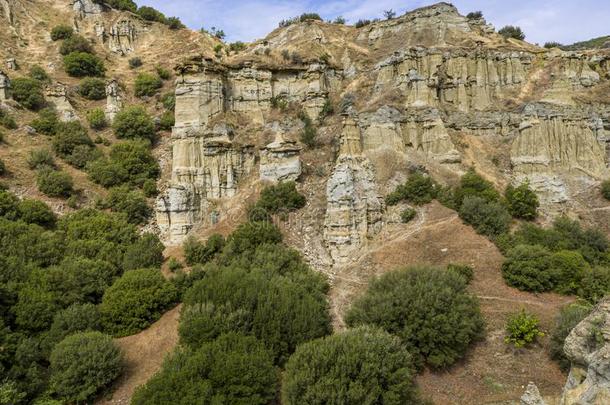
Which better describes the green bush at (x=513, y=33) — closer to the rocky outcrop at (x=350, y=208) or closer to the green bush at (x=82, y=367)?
the rocky outcrop at (x=350, y=208)

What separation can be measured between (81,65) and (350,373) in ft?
159

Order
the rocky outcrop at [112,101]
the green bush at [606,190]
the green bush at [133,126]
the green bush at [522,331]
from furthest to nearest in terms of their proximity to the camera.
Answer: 1. the rocky outcrop at [112,101]
2. the green bush at [133,126]
3. the green bush at [606,190]
4. the green bush at [522,331]

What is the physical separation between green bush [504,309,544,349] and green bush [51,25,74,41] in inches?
2297

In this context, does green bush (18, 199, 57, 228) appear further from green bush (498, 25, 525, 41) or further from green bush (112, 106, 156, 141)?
green bush (498, 25, 525, 41)

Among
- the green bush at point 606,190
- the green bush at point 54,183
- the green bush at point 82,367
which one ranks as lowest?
the green bush at point 82,367

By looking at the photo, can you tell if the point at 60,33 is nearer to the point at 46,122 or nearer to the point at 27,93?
the point at 27,93

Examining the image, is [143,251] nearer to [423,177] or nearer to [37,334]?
[37,334]

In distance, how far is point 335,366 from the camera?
12914 millimetres

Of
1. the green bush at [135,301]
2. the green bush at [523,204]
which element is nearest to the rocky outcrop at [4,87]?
the green bush at [135,301]

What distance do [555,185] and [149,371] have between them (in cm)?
3163

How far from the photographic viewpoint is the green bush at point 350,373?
12352 mm

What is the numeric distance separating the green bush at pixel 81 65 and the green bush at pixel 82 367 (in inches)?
1564

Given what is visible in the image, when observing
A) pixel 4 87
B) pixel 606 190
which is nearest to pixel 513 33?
pixel 606 190

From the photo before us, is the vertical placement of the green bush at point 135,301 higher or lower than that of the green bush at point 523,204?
lower
